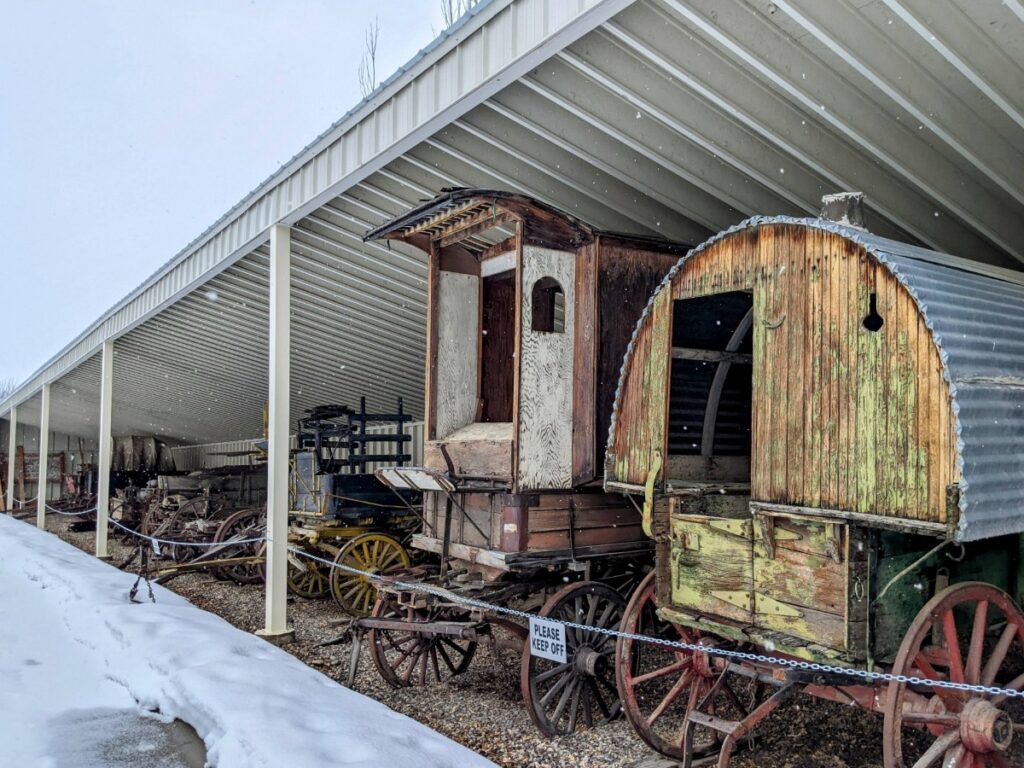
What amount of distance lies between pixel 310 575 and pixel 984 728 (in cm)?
895

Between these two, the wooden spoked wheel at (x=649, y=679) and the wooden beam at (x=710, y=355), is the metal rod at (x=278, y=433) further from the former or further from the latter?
the wooden beam at (x=710, y=355)

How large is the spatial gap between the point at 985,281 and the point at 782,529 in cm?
174

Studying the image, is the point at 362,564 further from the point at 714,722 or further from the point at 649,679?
the point at 714,722

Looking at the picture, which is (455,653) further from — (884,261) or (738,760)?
(884,261)

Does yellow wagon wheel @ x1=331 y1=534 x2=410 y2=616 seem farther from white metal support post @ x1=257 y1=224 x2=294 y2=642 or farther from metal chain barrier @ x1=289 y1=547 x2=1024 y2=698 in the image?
metal chain barrier @ x1=289 y1=547 x2=1024 y2=698

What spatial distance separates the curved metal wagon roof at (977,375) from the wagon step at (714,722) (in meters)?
1.57

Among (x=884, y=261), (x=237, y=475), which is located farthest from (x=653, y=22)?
(x=237, y=475)

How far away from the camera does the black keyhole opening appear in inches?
155

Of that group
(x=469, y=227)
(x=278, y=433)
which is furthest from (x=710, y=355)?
(x=278, y=433)

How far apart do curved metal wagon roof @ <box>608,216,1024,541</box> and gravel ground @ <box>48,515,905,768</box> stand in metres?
2.23

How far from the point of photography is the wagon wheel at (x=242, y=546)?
12.1 metres

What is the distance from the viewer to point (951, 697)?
12.4 ft

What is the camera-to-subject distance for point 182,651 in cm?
612

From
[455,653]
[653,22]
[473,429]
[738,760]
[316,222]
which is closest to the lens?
[653,22]
